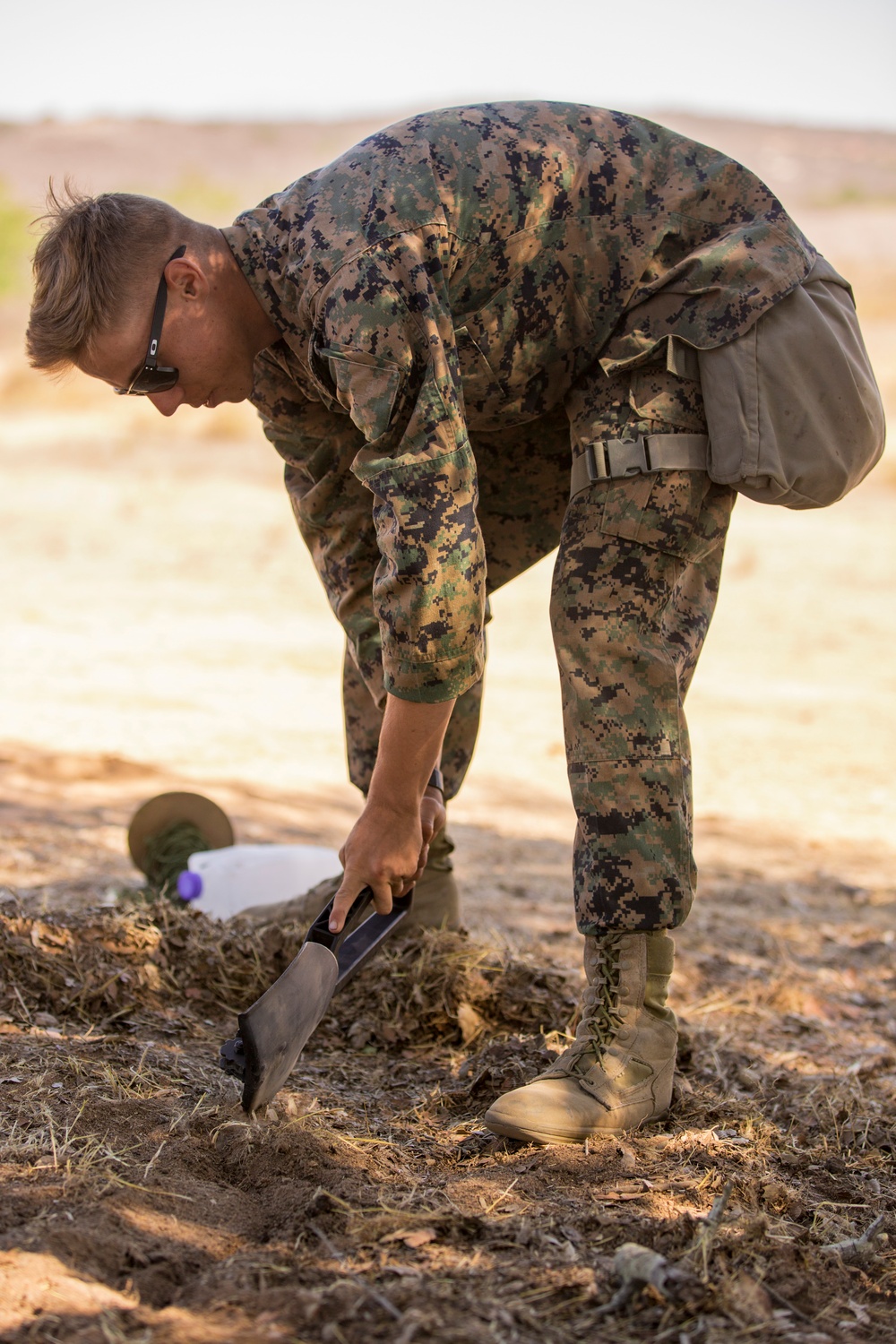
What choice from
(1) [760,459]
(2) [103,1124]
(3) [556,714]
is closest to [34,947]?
(2) [103,1124]

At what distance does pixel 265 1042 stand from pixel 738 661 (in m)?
8.08

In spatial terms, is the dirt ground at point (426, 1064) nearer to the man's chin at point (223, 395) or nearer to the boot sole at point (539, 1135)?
Result: the boot sole at point (539, 1135)

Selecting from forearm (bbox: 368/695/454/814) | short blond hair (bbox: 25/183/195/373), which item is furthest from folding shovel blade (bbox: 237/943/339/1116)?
short blond hair (bbox: 25/183/195/373)

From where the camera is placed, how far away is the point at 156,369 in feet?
6.63

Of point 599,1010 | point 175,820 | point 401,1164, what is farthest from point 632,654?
point 175,820

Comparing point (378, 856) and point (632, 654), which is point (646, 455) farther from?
point (378, 856)

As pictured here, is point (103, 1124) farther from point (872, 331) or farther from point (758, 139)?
point (758, 139)

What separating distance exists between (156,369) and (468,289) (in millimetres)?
547

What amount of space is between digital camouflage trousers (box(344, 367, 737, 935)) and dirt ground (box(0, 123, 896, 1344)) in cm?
43

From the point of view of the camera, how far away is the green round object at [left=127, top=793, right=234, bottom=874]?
11.6 ft

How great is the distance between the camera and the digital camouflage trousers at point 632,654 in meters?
2.04

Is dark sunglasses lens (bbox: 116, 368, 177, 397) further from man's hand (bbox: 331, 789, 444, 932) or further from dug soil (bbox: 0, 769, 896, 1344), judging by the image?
dug soil (bbox: 0, 769, 896, 1344)

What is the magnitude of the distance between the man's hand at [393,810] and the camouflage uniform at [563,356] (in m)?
0.06

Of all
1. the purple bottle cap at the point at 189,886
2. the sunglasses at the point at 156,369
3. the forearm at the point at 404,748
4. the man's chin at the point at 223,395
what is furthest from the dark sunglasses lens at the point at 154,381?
the purple bottle cap at the point at 189,886
